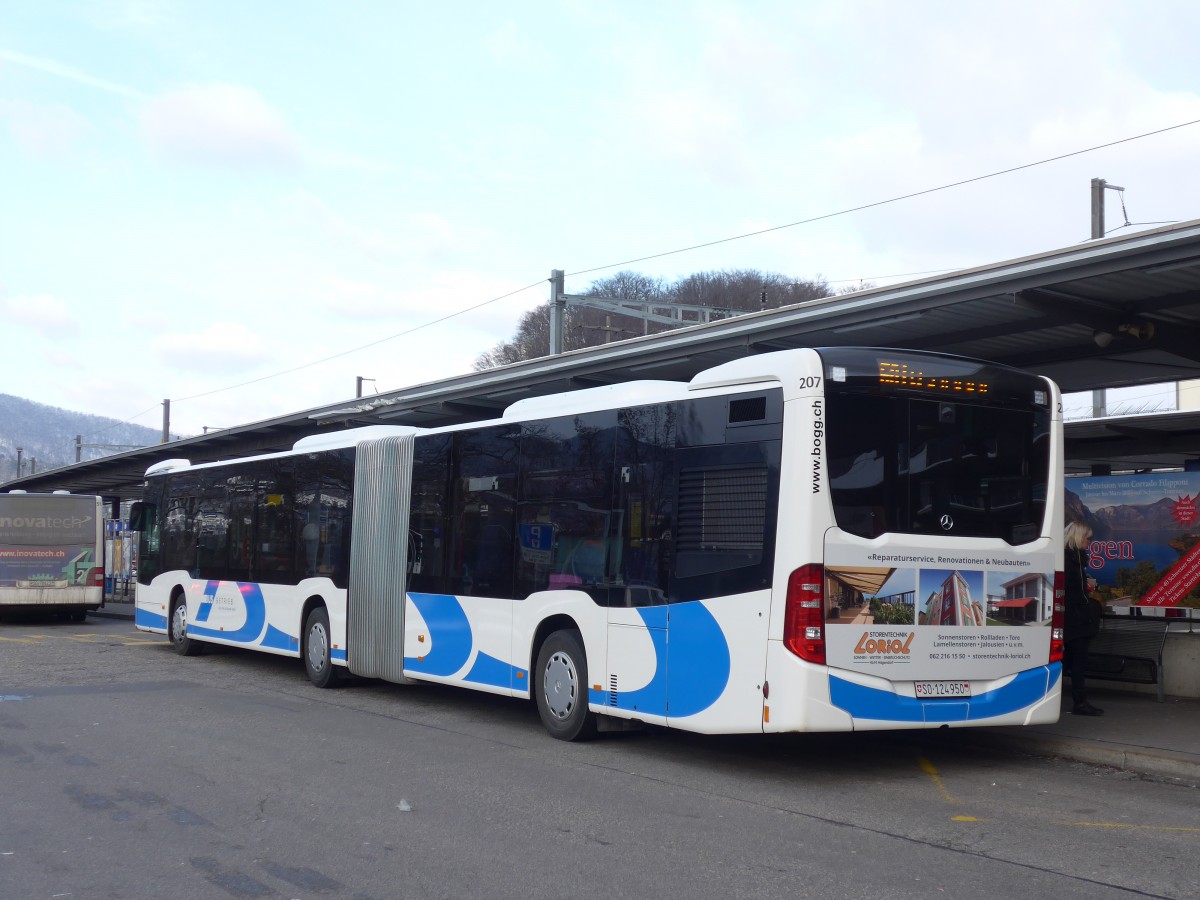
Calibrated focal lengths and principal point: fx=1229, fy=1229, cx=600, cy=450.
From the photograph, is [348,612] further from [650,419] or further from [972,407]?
[972,407]

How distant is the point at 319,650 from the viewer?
50.0ft

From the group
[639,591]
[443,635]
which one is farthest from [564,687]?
[443,635]

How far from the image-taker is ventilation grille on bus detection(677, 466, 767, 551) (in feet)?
29.4

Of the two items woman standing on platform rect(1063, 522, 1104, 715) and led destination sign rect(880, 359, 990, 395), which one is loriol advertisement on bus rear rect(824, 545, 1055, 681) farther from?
woman standing on platform rect(1063, 522, 1104, 715)

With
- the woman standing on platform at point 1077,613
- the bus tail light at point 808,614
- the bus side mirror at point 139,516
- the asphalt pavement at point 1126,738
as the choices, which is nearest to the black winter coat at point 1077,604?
the woman standing on platform at point 1077,613

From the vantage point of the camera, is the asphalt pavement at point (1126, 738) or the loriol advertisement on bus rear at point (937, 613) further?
the asphalt pavement at point (1126, 738)

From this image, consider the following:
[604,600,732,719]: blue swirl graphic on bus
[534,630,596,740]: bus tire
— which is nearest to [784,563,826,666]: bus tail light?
[604,600,732,719]: blue swirl graphic on bus

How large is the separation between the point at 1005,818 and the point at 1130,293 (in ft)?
19.6

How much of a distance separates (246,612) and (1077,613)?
36.6 ft

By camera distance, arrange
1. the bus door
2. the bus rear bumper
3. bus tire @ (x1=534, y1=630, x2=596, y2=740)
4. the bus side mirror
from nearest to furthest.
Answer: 1. the bus rear bumper
2. the bus door
3. bus tire @ (x1=534, y1=630, x2=596, y2=740)
4. the bus side mirror

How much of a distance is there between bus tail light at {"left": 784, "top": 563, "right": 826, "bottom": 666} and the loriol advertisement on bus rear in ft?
0.24

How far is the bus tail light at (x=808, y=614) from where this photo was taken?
853 cm

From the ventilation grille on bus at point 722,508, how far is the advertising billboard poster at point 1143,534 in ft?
19.5

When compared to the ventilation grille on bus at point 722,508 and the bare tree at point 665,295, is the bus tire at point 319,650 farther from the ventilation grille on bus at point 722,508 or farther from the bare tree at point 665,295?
the bare tree at point 665,295
